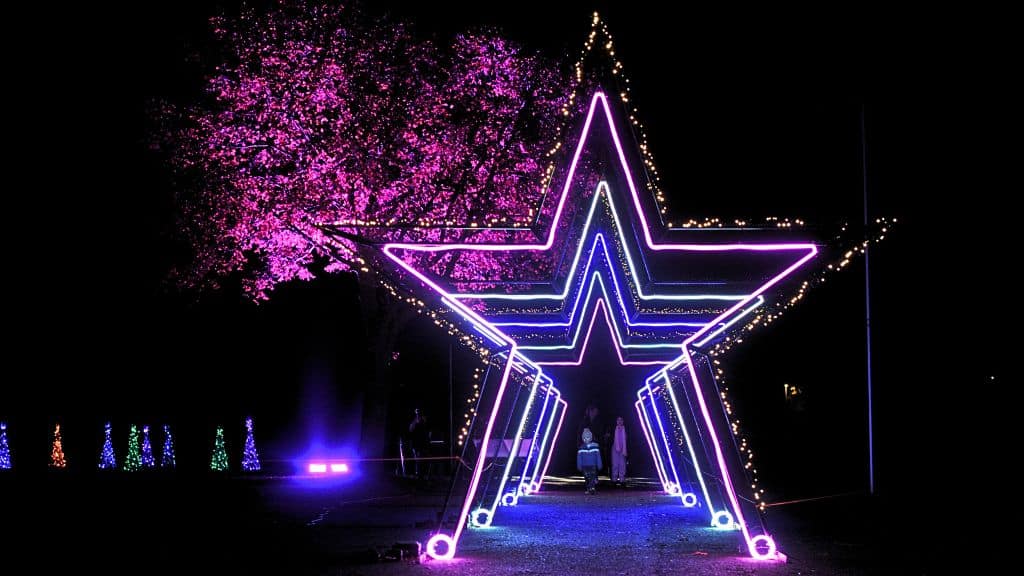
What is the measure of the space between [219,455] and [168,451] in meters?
1.37

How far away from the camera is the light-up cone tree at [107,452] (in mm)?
28344

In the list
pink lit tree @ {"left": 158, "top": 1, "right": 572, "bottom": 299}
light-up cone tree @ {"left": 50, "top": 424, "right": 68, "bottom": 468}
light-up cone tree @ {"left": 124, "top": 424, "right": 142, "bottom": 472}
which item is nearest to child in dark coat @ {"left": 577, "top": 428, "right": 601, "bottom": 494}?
pink lit tree @ {"left": 158, "top": 1, "right": 572, "bottom": 299}

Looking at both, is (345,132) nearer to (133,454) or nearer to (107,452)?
(133,454)

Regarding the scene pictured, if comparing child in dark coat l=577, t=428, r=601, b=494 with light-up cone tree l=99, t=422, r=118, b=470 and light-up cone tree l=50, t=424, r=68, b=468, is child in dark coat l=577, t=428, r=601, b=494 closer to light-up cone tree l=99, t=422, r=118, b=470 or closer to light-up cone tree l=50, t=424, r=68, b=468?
light-up cone tree l=50, t=424, r=68, b=468

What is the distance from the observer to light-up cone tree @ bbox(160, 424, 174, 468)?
29594 mm

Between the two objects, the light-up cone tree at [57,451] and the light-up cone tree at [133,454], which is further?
the light-up cone tree at [133,454]

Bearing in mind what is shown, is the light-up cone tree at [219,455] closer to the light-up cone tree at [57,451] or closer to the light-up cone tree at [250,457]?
the light-up cone tree at [250,457]

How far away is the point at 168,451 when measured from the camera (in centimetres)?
2989

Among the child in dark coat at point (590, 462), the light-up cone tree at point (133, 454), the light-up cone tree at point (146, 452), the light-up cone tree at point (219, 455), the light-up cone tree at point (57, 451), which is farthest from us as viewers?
the light-up cone tree at point (219, 455)

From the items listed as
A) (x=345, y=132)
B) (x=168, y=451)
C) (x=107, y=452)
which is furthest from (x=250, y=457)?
(x=345, y=132)

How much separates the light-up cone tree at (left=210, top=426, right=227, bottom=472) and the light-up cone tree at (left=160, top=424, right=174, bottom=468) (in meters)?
1.11

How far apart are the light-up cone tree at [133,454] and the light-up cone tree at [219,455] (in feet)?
5.99

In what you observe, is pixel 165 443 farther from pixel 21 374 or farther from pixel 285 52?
pixel 285 52

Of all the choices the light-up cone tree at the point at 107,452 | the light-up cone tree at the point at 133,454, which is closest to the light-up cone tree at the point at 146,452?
the light-up cone tree at the point at 133,454
